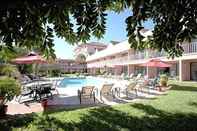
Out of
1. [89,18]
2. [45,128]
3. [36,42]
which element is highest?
[89,18]

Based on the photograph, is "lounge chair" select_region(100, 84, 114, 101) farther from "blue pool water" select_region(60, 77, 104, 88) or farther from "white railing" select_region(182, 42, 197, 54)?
"white railing" select_region(182, 42, 197, 54)

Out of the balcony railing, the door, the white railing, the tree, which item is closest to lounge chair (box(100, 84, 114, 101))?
the balcony railing

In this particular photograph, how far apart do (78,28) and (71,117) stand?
467 centimetres

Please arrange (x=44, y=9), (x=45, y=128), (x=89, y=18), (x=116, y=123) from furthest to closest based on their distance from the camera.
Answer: (x=116, y=123)
(x=45, y=128)
(x=89, y=18)
(x=44, y=9)

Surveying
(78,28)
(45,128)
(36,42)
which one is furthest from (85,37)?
(45,128)

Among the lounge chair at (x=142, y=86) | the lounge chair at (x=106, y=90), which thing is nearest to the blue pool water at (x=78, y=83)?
the lounge chair at (x=142, y=86)

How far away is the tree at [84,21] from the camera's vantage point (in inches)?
170

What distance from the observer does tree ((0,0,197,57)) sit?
4324 millimetres

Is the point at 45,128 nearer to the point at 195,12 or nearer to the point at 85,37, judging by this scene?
the point at 85,37

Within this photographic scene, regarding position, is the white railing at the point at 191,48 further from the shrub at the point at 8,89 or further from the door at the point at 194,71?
the shrub at the point at 8,89

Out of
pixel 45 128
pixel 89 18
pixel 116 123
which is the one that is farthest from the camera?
pixel 116 123

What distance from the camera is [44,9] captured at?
14.4ft

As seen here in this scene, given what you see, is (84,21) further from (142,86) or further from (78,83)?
(78,83)

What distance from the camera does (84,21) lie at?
5.07 meters
